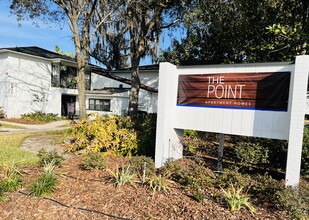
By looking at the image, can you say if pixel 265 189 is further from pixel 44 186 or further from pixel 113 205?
pixel 44 186

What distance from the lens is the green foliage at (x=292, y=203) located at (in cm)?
329

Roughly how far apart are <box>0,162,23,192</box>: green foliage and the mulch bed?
178mm

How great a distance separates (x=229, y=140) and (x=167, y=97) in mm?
4976

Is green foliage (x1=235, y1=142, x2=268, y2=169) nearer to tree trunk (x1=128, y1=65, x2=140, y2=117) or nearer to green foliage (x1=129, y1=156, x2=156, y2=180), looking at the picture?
green foliage (x1=129, y1=156, x2=156, y2=180)

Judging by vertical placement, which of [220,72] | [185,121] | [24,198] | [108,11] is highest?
[108,11]

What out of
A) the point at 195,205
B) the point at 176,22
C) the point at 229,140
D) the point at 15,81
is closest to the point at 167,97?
the point at 195,205

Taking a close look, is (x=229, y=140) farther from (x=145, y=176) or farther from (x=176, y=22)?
(x=176, y=22)

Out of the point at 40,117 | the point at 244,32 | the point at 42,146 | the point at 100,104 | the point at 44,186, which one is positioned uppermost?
the point at 244,32

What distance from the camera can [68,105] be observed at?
2273 centimetres

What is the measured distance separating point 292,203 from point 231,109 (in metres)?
2.21

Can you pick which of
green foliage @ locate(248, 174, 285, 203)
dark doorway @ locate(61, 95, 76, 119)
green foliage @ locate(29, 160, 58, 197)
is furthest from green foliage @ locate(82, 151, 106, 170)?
dark doorway @ locate(61, 95, 76, 119)

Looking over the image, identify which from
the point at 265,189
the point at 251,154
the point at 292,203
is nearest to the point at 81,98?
the point at 251,154

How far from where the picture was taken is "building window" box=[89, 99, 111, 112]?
66.5ft

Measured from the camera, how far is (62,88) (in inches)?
835
